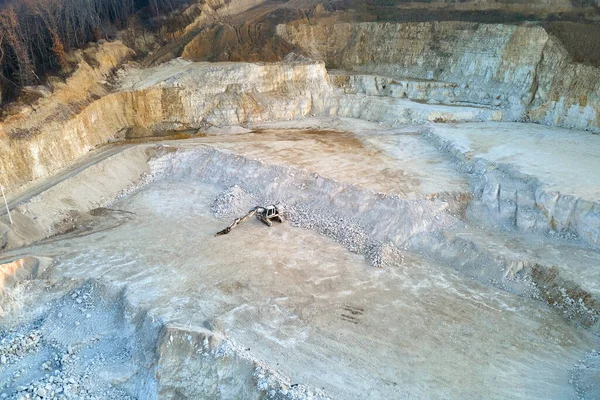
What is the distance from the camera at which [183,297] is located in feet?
45.1

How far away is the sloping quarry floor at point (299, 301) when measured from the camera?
11078mm

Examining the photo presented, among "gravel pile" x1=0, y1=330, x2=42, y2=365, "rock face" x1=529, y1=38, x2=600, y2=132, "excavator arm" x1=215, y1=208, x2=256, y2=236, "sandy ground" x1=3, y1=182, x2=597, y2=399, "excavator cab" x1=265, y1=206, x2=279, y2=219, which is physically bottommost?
"gravel pile" x1=0, y1=330, x2=42, y2=365

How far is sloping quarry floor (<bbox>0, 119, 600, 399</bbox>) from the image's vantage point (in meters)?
11.1

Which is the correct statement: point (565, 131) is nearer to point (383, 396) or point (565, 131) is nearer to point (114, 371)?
point (383, 396)

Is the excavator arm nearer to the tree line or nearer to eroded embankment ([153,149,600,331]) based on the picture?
eroded embankment ([153,149,600,331])

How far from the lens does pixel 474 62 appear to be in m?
29.5

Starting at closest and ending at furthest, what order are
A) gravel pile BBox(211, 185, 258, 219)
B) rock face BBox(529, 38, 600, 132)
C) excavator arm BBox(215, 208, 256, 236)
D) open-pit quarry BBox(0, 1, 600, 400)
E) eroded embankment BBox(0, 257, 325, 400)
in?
1. eroded embankment BBox(0, 257, 325, 400)
2. open-pit quarry BBox(0, 1, 600, 400)
3. excavator arm BBox(215, 208, 256, 236)
4. gravel pile BBox(211, 185, 258, 219)
5. rock face BBox(529, 38, 600, 132)

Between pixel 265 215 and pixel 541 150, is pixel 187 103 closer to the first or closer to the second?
pixel 265 215

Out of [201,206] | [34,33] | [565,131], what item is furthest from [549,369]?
[34,33]

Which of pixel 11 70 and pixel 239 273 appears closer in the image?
pixel 239 273

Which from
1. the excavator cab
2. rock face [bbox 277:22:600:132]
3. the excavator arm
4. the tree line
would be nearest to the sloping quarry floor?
the excavator arm

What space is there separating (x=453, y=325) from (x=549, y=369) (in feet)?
8.20

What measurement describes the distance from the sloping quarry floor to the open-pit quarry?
7cm

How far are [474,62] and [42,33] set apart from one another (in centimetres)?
2557
